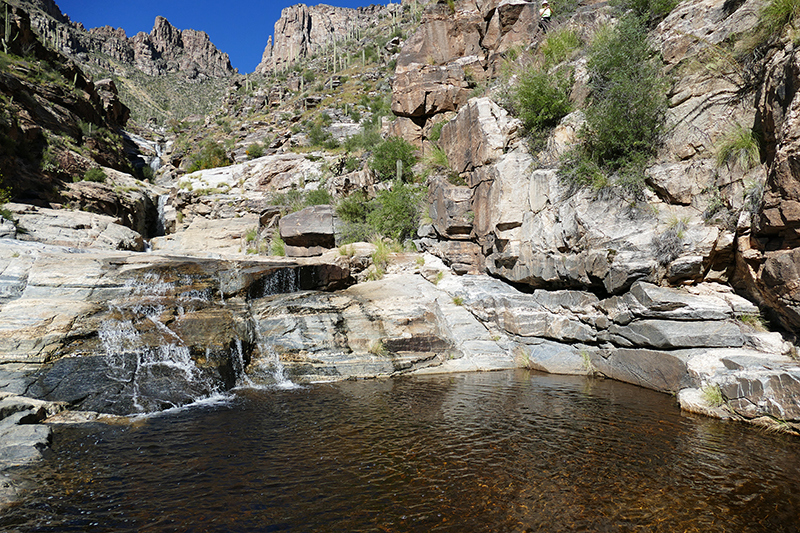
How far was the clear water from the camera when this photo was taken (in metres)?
3.60

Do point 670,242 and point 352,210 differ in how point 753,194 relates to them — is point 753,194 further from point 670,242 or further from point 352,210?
point 352,210

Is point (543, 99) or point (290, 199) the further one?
point (290, 199)

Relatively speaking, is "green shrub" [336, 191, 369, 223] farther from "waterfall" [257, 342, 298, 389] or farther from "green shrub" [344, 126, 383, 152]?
"waterfall" [257, 342, 298, 389]

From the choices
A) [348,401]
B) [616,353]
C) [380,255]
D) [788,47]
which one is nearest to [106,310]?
[348,401]

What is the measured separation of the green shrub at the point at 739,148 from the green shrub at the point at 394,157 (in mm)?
11374

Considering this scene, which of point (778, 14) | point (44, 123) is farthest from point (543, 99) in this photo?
point (44, 123)

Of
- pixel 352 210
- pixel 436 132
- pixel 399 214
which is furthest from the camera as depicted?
pixel 352 210

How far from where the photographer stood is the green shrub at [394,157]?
17516mm

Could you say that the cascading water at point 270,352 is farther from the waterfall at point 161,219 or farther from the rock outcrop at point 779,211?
the waterfall at point 161,219

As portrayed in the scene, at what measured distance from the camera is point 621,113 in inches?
377

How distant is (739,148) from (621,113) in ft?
8.83

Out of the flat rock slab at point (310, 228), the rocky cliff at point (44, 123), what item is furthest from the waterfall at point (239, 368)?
the rocky cliff at point (44, 123)

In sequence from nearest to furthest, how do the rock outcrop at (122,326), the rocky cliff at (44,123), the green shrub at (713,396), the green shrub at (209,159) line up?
the green shrub at (713,396), the rock outcrop at (122,326), the rocky cliff at (44,123), the green shrub at (209,159)

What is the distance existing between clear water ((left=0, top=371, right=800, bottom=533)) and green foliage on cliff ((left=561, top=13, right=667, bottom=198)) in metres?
5.60
